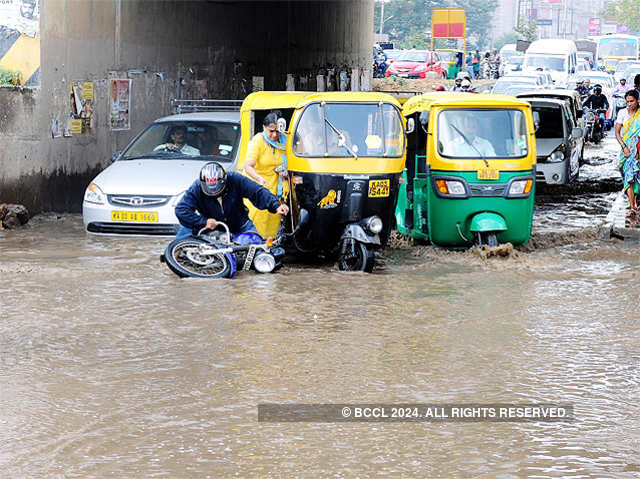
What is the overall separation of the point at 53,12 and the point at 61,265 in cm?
511

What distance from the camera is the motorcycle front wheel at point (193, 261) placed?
10.6 m

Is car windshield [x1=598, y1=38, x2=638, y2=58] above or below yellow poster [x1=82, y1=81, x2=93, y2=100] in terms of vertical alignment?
above

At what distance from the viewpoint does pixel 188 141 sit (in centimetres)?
1420

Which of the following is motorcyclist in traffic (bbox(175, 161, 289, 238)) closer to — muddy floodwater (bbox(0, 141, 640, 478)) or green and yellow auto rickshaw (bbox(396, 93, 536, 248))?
muddy floodwater (bbox(0, 141, 640, 478))

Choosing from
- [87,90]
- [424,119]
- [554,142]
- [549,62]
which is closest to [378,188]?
[424,119]

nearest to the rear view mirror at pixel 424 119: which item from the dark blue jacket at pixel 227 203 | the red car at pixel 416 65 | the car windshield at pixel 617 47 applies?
the dark blue jacket at pixel 227 203

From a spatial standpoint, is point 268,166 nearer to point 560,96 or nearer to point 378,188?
point 378,188

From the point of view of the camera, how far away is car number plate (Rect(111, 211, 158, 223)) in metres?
12.7

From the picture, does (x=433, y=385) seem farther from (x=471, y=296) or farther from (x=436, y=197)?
(x=436, y=197)

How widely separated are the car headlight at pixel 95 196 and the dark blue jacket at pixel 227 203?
2527 millimetres

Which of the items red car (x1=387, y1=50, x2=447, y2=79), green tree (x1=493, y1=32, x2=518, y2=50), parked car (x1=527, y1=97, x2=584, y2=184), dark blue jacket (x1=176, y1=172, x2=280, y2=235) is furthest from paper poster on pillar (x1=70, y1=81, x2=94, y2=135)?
green tree (x1=493, y1=32, x2=518, y2=50)

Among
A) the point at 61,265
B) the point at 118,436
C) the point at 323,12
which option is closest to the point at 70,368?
the point at 118,436

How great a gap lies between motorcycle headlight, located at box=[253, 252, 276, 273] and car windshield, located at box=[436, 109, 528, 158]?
8.25ft

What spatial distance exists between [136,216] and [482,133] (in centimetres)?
400
